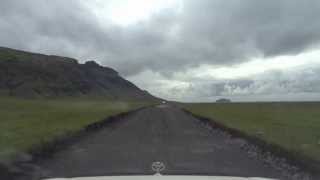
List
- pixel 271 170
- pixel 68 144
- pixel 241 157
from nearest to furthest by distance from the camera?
pixel 271 170, pixel 241 157, pixel 68 144

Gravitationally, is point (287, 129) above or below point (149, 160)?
above

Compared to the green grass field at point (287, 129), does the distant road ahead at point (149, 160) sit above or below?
below

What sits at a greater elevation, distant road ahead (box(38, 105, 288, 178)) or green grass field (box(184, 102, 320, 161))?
green grass field (box(184, 102, 320, 161))

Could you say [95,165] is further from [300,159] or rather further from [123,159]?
[300,159]

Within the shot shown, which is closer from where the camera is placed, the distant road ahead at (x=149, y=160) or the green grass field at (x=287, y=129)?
the distant road ahead at (x=149, y=160)

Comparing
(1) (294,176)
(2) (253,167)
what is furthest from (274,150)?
(1) (294,176)

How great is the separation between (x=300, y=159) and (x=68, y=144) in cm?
1355

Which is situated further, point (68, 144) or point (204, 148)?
point (68, 144)

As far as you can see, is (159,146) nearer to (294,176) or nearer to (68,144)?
(68,144)

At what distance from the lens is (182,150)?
2736 cm

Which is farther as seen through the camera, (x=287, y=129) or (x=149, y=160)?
(x=287, y=129)

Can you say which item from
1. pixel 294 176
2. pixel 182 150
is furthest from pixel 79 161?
pixel 294 176

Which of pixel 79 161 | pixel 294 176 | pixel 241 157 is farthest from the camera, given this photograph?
pixel 241 157

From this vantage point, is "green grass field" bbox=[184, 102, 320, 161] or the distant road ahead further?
"green grass field" bbox=[184, 102, 320, 161]
